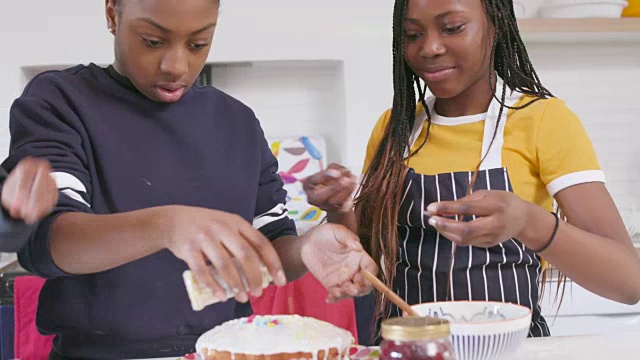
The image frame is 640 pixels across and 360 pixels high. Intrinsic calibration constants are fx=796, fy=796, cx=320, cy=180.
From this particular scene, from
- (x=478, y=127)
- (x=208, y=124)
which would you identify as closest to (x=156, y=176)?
(x=208, y=124)

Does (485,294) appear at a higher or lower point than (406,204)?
lower

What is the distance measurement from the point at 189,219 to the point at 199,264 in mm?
61

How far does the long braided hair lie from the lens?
139cm

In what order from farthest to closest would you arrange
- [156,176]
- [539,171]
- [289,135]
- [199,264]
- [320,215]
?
1. [289,135]
2. [320,215]
3. [539,171]
4. [156,176]
5. [199,264]

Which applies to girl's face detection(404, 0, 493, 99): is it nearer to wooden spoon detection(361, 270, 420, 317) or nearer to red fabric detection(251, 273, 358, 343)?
wooden spoon detection(361, 270, 420, 317)

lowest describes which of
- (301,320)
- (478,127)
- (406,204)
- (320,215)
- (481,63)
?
(320,215)

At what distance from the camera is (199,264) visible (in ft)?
2.89

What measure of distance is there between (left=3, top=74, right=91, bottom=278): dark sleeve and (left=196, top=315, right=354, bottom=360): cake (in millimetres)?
247

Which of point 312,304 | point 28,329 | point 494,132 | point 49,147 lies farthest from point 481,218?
point 28,329

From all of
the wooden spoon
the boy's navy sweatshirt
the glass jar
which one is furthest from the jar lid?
the boy's navy sweatshirt

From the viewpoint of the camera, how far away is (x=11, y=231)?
100 cm

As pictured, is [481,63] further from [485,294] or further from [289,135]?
[289,135]

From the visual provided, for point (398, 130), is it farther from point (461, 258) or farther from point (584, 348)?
point (584, 348)

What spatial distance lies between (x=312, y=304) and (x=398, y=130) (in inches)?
24.4
